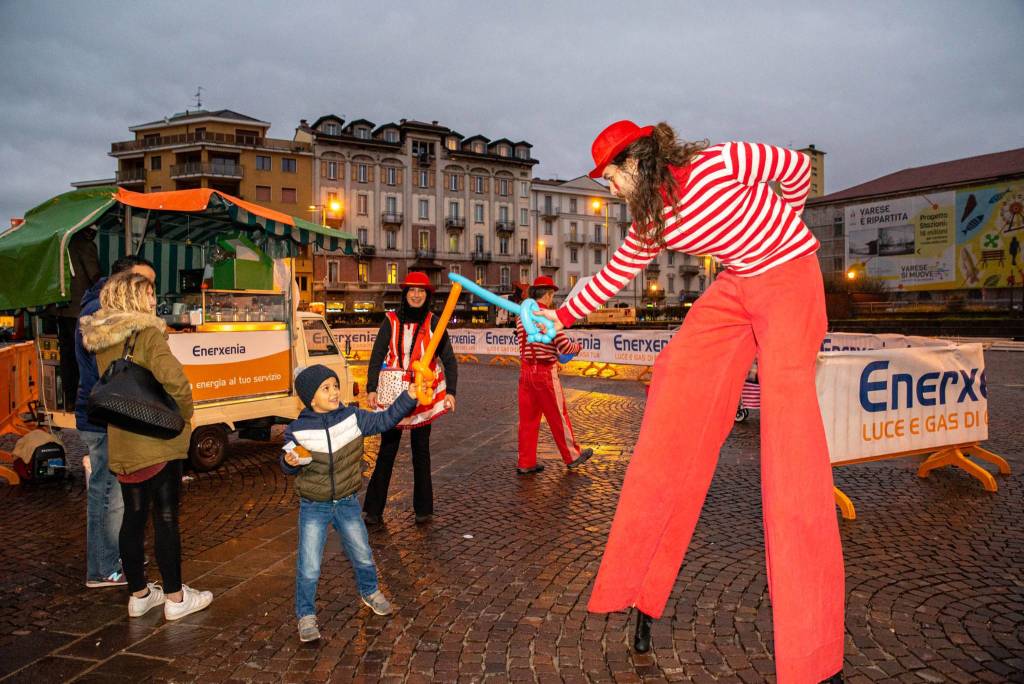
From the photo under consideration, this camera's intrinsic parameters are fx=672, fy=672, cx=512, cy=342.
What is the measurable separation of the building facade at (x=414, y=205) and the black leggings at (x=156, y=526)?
182 feet

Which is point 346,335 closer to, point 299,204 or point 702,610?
point 702,610

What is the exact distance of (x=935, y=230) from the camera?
53719mm

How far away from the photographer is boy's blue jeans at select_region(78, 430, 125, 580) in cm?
392

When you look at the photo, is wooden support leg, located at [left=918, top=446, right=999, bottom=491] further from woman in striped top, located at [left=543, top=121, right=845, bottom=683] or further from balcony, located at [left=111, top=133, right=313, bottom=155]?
balcony, located at [left=111, top=133, right=313, bottom=155]

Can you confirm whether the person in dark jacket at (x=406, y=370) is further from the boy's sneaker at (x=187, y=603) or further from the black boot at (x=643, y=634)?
the black boot at (x=643, y=634)

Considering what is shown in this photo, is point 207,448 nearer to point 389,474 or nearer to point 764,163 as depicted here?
point 389,474

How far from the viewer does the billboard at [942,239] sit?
49.7 metres

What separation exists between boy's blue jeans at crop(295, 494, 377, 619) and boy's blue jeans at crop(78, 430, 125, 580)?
136cm

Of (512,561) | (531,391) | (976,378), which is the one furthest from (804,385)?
(976,378)

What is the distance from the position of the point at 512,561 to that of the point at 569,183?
7386cm

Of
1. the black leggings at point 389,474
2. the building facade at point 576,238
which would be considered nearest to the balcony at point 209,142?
the building facade at point 576,238

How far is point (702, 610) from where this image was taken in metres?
3.55

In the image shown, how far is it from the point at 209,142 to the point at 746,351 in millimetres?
62309

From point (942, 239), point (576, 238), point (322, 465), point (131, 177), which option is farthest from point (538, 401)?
point (576, 238)
